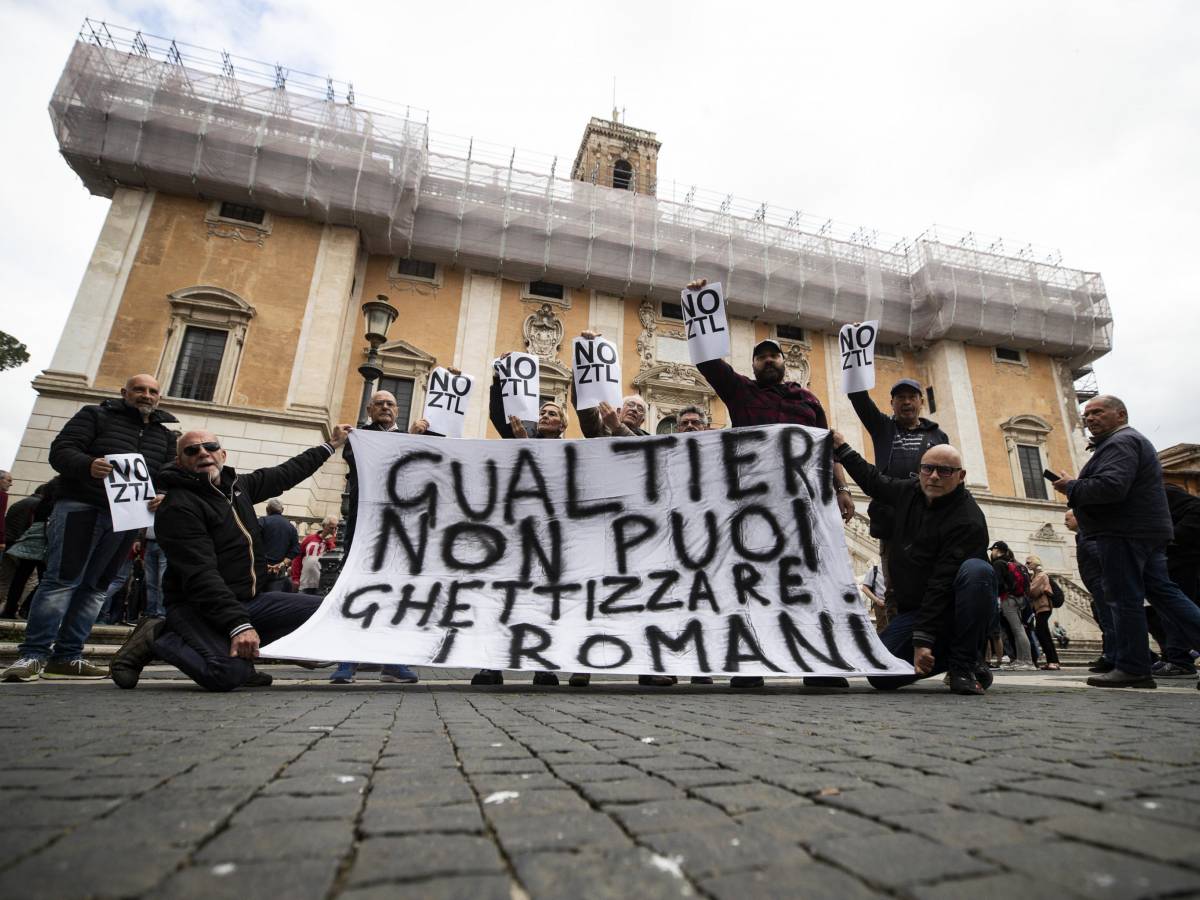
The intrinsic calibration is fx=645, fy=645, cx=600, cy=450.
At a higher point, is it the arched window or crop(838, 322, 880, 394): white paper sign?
the arched window

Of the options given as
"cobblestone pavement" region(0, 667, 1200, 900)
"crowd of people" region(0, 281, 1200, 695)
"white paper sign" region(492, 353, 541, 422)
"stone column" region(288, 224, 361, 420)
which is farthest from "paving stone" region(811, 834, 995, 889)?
"stone column" region(288, 224, 361, 420)

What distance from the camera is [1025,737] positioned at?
2.04 meters

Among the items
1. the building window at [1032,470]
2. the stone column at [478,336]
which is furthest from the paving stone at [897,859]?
the building window at [1032,470]

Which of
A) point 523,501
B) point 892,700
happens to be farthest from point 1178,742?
point 523,501

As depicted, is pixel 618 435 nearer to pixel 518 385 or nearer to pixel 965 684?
pixel 518 385

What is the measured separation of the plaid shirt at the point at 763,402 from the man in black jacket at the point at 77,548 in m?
3.96

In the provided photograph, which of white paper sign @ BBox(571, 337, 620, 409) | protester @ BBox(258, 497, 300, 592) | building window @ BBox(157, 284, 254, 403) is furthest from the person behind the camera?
building window @ BBox(157, 284, 254, 403)

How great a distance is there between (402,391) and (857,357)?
15.1m

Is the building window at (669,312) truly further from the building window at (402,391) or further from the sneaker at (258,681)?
the sneaker at (258,681)

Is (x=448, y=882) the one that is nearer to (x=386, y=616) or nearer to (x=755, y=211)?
(x=386, y=616)

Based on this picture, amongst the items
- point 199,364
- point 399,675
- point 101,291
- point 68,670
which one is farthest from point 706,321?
point 101,291

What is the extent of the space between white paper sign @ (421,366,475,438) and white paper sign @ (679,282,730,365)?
2366 millimetres

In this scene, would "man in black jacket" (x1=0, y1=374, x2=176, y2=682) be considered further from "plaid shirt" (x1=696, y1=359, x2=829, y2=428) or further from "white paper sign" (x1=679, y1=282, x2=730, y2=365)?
"white paper sign" (x1=679, y1=282, x2=730, y2=365)

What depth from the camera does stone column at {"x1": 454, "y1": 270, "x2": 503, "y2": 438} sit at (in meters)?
18.4
